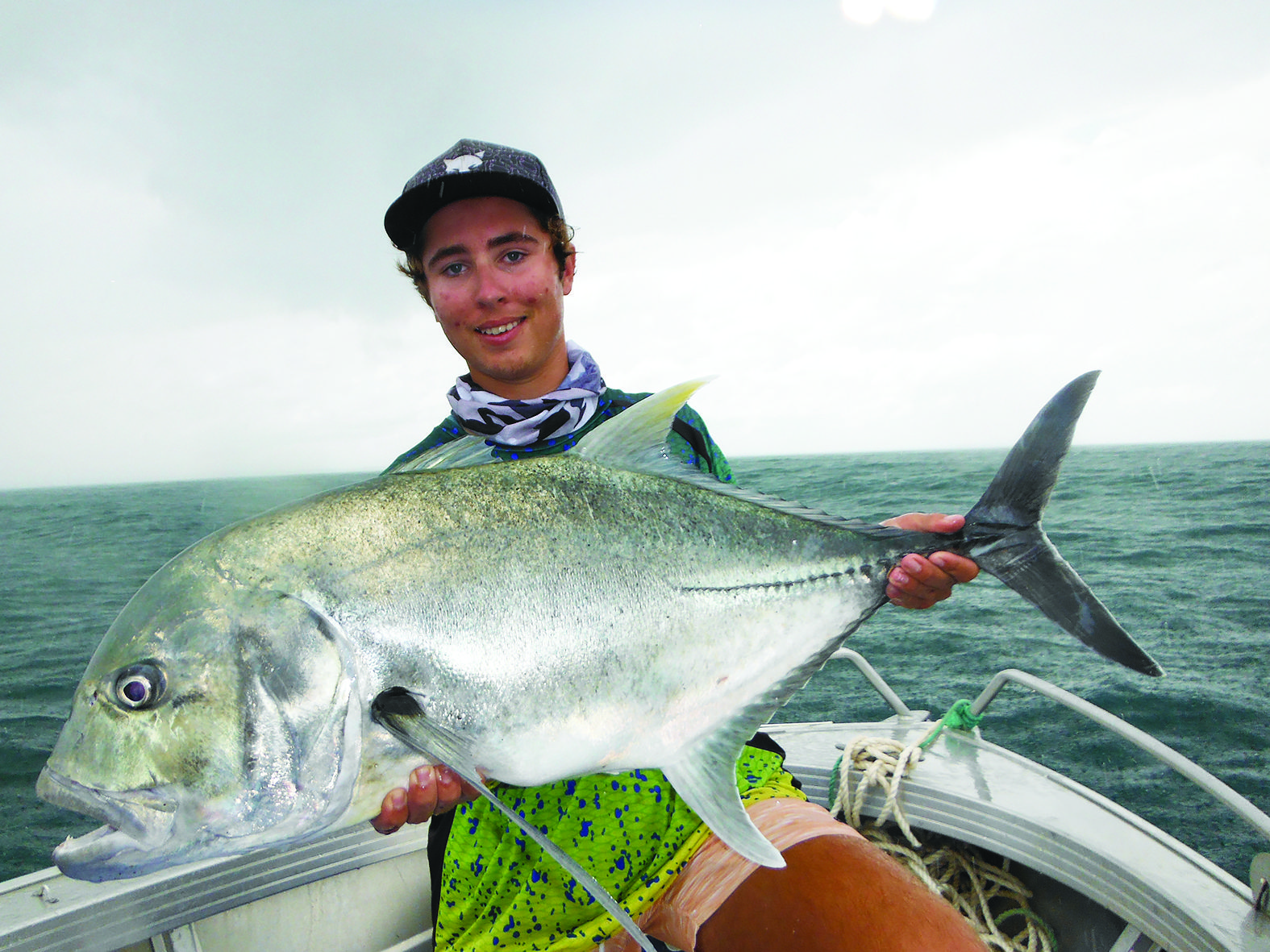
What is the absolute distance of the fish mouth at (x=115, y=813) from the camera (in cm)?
120

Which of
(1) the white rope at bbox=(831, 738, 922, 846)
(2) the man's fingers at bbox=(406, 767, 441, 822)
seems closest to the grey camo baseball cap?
(2) the man's fingers at bbox=(406, 767, 441, 822)

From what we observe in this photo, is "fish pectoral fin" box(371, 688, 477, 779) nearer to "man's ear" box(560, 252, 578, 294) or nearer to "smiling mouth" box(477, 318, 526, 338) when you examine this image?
"smiling mouth" box(477, 318, 526, 338)

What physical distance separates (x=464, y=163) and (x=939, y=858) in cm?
351

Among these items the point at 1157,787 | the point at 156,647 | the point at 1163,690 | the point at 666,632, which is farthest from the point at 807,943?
the point at 1163,690

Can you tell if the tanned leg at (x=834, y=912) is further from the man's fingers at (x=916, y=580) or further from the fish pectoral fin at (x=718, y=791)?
the man's fingers at (x=916, y=580)

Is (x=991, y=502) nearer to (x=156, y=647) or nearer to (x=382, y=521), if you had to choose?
(x=382, y=521)

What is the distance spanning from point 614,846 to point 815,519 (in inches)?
41.6

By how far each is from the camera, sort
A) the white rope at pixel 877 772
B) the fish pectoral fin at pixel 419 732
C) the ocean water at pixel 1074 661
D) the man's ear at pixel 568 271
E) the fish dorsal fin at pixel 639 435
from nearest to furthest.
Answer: the fish pectoral fin at pixel 419 732
the fish dorsal fin at pixel 639 435
the man's ear at pixel 568 271
the white rope at pixel 877 772
the ocean water at pixel 1074 661

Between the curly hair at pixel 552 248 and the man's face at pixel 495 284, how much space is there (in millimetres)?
36

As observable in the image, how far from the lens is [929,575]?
178cm

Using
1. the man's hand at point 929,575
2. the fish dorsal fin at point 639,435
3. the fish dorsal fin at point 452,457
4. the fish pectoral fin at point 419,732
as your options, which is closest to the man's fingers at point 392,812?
the fish pectoral fin at point 419,732

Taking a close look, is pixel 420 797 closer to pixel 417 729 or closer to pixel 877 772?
pixel 417 729

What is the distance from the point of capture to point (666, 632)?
5.08ft

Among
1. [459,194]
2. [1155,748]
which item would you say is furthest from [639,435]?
[1155,748]
